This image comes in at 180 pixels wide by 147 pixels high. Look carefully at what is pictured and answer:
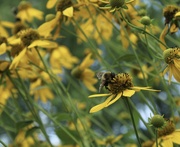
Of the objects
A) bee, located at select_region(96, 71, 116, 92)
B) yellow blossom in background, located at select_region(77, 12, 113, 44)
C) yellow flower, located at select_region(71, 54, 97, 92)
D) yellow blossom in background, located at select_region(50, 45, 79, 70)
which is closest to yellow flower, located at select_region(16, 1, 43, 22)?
yellow blossom in background, located at select_region(50, 45, 79, 70)

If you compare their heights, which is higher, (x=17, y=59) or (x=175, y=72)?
(x=17, y=59)

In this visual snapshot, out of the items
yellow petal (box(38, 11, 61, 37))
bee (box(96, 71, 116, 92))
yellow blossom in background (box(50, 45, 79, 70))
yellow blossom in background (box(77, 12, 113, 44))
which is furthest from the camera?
yellow blossom in background (box(50, 45, 79, 70))

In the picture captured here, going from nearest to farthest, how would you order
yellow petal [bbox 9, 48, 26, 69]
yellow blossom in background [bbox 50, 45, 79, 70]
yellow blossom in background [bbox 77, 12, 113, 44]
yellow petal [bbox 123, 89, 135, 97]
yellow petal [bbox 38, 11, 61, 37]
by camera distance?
yellow petal [bbox 123, 89, 135, 97], yellow petal [bbox 9, 48, 26, 69], yellow petal [bbox 38, 11, 61, 37], yellow blossom in background [bbox 77, 12, 113, 44], yellow blossom in background [bbox 50, 45, 79, 70]

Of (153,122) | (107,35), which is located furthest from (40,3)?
(153,122)

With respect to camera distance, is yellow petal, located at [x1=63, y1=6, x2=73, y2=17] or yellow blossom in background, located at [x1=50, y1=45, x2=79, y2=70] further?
yellow blossom in background, located at [x1=50, y1=45, x2=79, y2=70]

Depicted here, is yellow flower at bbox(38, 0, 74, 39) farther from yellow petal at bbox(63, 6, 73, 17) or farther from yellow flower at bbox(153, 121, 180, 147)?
yellow flower at bbox(153, 121, 180, 147)

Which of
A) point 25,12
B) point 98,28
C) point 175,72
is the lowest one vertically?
point 175,72

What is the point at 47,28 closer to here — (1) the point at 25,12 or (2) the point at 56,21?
(2) the point at 56,21

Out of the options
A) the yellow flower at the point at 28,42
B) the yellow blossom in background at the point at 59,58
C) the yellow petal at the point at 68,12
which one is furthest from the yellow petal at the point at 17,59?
the yellow blossom in background at the point at 59,58

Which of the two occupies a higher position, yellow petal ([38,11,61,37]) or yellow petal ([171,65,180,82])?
yellow petal ([38,11,61,37])

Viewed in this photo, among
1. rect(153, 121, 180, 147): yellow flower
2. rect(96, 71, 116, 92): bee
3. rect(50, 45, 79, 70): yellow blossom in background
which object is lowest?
rect(153, 121, 180, 147): yellow flower

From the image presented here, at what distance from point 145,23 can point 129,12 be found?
1.34 feet

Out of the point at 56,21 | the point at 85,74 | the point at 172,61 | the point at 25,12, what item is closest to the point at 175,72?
the point at 172,61

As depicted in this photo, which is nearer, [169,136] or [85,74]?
[169,136]
